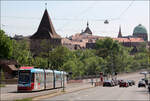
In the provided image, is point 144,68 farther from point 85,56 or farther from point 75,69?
point 75,69

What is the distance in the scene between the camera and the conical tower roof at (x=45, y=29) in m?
168

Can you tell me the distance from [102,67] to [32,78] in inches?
3554

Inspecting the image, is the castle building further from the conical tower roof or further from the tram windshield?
the tram windshield

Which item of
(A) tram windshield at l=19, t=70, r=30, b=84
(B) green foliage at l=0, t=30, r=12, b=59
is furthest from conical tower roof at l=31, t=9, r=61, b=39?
(A) tram windshield at l=19, t=70, r=30, b=84

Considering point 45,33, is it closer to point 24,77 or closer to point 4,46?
point 4,46

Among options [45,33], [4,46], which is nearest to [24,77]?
[4,46]

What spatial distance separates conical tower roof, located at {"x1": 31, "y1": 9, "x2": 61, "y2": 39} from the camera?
551 feet

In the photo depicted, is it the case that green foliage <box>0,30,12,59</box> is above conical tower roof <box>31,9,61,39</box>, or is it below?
below

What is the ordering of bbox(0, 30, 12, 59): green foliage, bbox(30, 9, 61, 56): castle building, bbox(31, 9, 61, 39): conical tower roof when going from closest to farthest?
bbox(0, 30, 12, 59): green foliage, bbox(31, 9, 61, 39): conical tower roof, bbox(30, 9, 61, 56): castle building

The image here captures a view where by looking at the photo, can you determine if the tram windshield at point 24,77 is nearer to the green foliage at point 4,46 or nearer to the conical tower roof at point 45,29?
the green foliage at point 4,46

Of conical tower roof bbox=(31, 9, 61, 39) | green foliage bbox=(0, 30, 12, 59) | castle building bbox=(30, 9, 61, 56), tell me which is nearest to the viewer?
green foliage bbox=(0, 30, 12, 59)

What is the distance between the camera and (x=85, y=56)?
159875 mm

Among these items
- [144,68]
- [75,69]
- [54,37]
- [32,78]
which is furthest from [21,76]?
[144,68]

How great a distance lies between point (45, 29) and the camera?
16975cm
